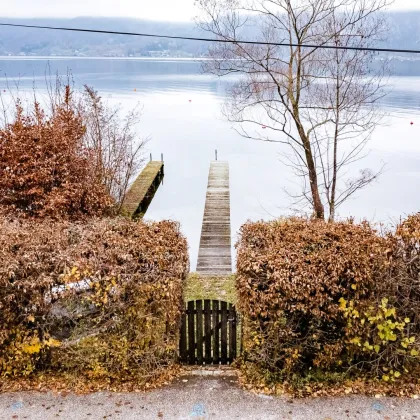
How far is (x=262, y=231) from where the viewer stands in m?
6.32

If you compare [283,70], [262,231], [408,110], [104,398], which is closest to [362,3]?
[283,70]

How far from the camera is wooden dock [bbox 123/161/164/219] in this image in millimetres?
18219

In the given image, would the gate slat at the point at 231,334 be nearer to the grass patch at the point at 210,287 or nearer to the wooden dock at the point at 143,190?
the grass patch at the point at 210,287

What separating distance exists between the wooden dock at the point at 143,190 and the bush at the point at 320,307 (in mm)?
12160

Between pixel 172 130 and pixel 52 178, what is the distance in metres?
33.0

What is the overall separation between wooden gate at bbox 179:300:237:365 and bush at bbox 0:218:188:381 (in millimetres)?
335

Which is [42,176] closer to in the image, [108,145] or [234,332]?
[234,332]

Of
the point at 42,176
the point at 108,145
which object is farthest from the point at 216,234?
the point at 42,176

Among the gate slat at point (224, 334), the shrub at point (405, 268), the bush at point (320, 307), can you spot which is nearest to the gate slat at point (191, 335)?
the gate slat at point (224, 334)

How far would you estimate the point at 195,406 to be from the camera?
536 cm

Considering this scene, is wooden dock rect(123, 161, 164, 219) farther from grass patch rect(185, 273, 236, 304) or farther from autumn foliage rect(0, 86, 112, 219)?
grass patch rect(185, 273, 236, 304)

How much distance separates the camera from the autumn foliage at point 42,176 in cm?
1020

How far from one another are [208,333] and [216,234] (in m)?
8.96

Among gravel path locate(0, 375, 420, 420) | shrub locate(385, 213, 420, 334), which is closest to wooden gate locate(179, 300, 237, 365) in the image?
gravel path locate(0, 375, 420, 420)
